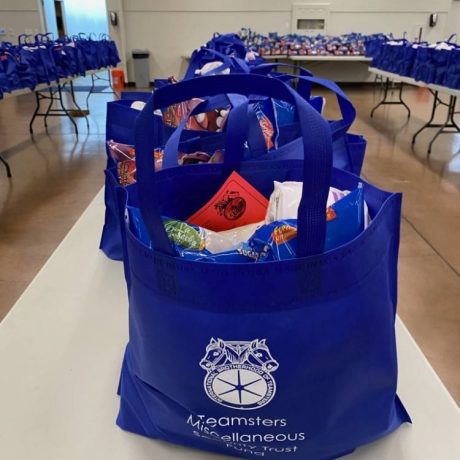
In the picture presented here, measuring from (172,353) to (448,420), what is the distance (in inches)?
17.1

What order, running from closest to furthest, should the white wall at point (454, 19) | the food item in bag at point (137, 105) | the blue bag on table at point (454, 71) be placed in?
the food item in bag at point (137, 105)
the blue bag on table at point (454, 71)
the white wall at point (454, 19)

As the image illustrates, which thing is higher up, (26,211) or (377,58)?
(377,58)

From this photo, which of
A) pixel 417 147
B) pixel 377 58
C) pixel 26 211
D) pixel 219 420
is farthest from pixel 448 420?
pixel 377 58

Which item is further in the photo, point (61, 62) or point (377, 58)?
point (377, 58)

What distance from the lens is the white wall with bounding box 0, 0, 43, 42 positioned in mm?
8836

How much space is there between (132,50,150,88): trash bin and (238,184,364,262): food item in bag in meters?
9.39

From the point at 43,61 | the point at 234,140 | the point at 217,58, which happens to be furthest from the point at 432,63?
the point at 234,140

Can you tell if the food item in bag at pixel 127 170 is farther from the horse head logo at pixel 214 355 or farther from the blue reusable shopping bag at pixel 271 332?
the horse head logo at pixel 214 355

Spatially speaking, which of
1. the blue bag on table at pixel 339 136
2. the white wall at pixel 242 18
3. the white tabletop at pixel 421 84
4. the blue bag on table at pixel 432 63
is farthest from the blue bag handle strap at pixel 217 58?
the white wall at pixel 242 18

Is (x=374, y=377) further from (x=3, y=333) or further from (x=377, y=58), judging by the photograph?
(x=377, y=58)

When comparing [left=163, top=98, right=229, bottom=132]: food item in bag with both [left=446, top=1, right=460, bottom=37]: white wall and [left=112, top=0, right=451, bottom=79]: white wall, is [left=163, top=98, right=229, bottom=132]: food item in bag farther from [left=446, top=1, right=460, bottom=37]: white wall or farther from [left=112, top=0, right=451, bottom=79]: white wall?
[left=446, top=1, right=460, bottom=37]: white wall

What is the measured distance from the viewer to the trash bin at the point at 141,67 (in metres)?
9.20

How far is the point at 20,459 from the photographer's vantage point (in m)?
0.63

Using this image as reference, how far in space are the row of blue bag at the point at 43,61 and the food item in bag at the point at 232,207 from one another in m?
3.23
